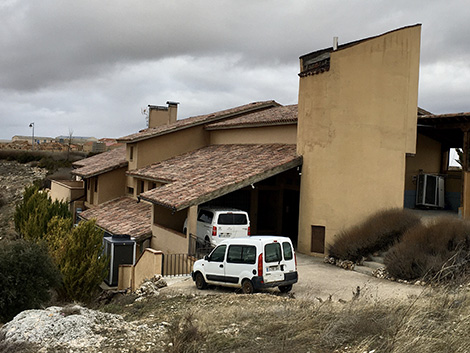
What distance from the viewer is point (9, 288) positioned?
1441 centimetres

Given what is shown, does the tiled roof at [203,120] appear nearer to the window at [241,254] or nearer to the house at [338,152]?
the house at [338,152]

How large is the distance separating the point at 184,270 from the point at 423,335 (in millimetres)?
12423

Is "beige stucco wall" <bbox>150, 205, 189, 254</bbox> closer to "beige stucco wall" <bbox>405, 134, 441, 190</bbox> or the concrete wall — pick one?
A: the concrete wall

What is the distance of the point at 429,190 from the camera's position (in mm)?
25594

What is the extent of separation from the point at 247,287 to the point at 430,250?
6.30 meters

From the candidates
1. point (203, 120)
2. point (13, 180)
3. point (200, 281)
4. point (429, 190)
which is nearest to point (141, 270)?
point (200, 281)

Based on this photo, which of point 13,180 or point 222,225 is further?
point 13,180

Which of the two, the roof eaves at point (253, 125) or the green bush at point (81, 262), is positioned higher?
the roof eaves at point (253, 125)

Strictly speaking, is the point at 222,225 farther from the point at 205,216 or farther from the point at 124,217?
the point at 124,217

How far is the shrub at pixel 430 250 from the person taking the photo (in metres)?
14.5

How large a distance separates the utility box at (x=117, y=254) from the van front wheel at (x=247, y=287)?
828cm

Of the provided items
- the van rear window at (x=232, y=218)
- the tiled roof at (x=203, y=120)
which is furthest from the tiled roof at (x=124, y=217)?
the van rear window at (x=232, y=218)

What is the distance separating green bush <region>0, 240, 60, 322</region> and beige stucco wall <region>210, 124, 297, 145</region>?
42.3ft

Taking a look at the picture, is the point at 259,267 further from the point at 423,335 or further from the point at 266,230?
the point at 266,230
